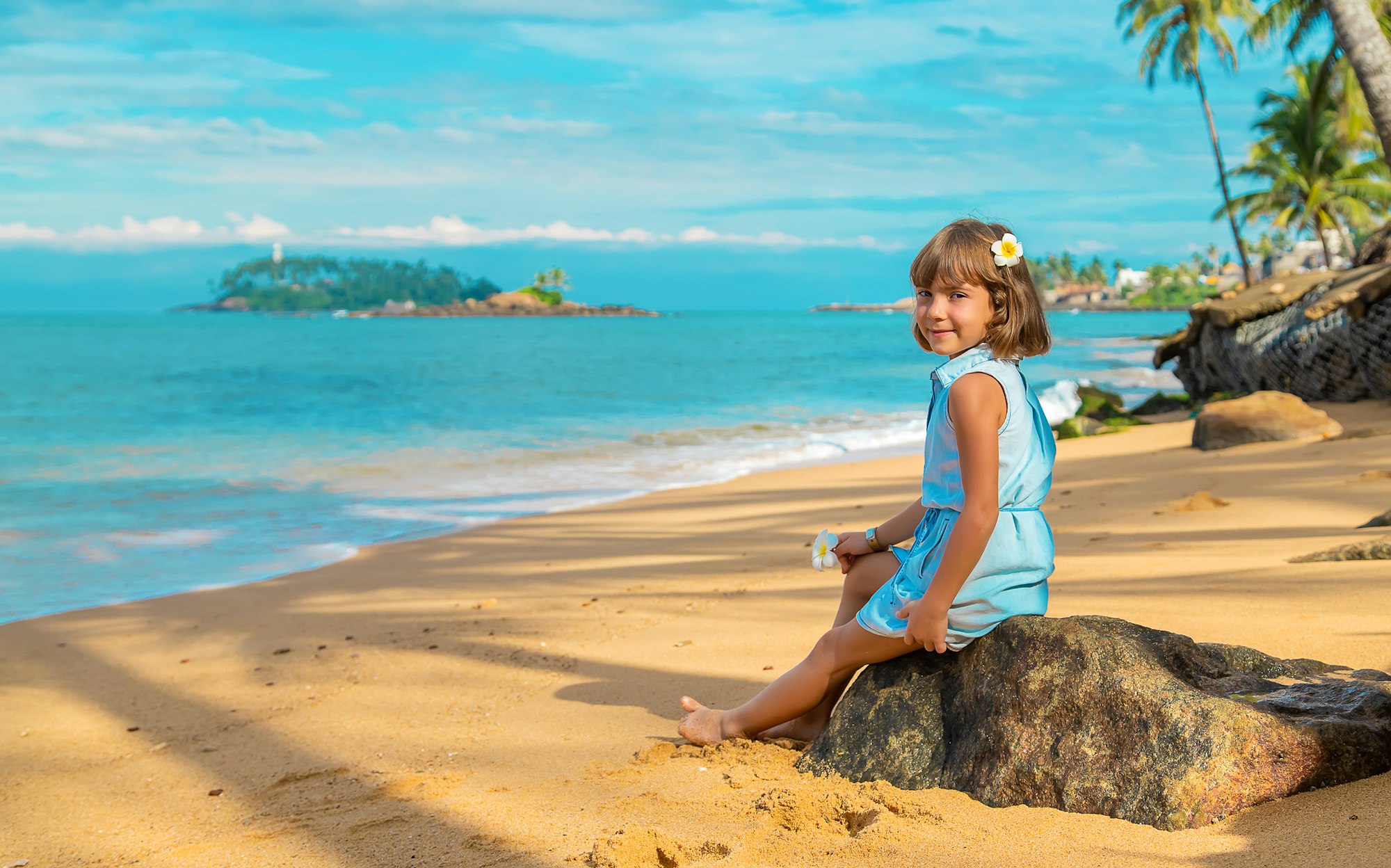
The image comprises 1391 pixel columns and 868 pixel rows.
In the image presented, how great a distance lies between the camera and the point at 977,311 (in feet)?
8.77

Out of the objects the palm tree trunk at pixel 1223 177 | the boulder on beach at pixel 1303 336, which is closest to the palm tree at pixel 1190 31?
the palm tree trunk at pixel 1223 177

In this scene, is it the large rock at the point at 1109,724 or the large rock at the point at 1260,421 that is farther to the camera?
the large rock at the point at 1260,421

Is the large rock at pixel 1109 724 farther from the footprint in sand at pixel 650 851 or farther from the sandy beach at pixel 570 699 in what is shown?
the footprint in sand at pixel 650 851

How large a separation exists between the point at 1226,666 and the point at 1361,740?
1.50 ft

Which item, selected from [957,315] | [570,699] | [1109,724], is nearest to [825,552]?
[957,315]

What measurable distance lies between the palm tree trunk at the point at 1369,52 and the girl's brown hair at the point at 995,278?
22.9ft

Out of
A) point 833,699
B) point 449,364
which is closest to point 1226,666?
point 833,699

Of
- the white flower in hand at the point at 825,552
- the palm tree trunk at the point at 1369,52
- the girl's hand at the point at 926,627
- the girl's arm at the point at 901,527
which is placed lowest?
the girl's hand at the point at 926,627

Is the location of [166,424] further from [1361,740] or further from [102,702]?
[1361,740]

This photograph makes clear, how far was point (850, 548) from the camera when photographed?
3068 millimetres

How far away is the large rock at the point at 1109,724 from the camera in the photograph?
2293 millimetres

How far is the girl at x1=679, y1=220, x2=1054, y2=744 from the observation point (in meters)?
2.52

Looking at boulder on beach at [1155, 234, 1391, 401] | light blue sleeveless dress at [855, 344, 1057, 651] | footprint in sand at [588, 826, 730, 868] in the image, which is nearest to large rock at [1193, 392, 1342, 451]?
boulder on beach at [1155, 234, 1391, 401]

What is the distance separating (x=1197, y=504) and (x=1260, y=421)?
337 cm
